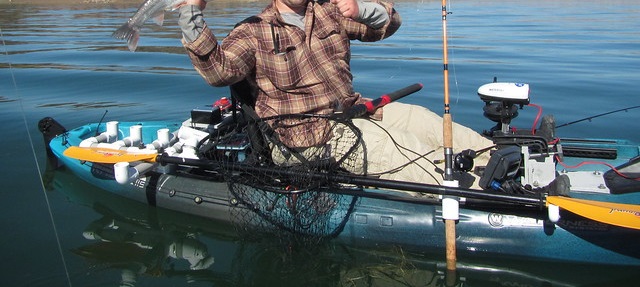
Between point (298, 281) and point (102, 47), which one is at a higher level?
point (102, 47)

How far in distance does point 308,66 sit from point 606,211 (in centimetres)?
227

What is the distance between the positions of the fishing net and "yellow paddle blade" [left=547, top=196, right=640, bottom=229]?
1424 mm

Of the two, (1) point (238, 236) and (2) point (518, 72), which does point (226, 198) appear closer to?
(1) point (238, 236)

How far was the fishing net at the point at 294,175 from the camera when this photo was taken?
4.07 meters

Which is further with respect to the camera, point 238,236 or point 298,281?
point 238,236

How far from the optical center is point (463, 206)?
13.8 ft

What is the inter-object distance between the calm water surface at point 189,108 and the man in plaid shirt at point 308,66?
32.5 inches

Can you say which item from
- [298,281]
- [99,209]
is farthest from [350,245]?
[99,209]

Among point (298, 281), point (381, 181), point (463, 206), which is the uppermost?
point (381, 181)

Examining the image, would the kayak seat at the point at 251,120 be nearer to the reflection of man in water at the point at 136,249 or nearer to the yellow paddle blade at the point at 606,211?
the reflection of man in water at the point at 136,249

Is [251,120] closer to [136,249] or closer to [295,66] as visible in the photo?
[295,66]

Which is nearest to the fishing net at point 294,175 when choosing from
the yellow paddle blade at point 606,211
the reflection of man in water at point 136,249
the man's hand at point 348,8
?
the reflection of man in water at point 136,249

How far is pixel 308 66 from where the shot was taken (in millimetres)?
4465

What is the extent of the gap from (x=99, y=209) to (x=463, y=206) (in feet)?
10.8
